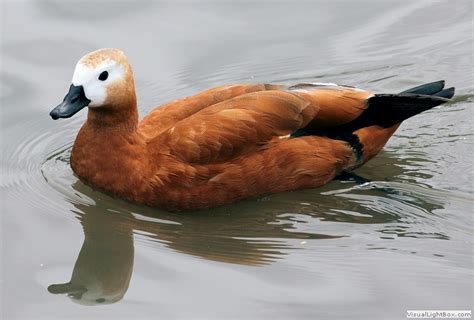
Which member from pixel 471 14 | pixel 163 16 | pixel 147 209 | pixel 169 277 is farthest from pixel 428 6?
pixel 169 277

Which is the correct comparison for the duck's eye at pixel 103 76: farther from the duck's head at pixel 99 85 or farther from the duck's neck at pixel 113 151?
the duck's neck at pixel 113 151

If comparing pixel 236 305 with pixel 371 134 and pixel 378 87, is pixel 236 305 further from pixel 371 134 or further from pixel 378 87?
pixel 378 87

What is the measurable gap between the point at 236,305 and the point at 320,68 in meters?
4.24

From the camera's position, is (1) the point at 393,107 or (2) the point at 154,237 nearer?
(2) the point at 154,237

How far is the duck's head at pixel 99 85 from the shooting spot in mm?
8234

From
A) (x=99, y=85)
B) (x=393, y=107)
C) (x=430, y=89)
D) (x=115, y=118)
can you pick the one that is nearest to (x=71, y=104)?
(x=99, y=85)

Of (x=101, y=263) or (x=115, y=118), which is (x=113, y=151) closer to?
(x=115, y=118)

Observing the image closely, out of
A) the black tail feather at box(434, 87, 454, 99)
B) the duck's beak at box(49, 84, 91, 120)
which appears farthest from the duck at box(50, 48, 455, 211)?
the black tail feather at box(434, 87, 454, 99)

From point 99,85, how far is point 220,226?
1454 millimetres

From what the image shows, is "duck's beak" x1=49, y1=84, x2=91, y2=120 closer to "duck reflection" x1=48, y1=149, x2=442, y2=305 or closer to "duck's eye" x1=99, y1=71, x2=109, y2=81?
"duck's eye" x1=99, y1=71, x2=109, y2=81

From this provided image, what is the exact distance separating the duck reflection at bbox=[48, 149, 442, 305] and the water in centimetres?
2

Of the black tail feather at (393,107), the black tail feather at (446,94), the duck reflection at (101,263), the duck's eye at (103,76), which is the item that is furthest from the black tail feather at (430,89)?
the duck reflection at (101,263)

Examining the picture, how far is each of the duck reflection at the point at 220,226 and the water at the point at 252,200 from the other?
0.02m

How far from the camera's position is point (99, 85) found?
8.31 meters
